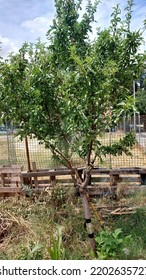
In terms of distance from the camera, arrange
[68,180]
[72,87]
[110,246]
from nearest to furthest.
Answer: [72,87], [110,246], [68,180]

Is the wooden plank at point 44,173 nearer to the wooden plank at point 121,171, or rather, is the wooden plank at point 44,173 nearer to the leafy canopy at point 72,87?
the wooden plank at point 121,171

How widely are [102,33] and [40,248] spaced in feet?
8.96

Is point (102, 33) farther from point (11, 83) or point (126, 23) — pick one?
point (11, 83)

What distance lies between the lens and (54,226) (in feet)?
13.3

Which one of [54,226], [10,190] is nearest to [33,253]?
[54,226]

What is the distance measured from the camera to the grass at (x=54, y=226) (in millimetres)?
3451

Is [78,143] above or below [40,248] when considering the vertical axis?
above

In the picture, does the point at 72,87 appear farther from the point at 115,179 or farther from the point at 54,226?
the point at 115,179

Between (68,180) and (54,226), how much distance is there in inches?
47.7

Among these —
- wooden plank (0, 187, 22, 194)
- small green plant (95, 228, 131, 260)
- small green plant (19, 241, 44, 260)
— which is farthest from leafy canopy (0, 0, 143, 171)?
wooden plank (0, 187, 22, 194)

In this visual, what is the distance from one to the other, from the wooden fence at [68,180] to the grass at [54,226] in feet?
0.81

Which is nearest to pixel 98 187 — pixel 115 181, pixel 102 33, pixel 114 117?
pixel 115 181

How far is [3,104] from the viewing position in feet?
10.9

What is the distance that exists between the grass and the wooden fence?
0.81ft
